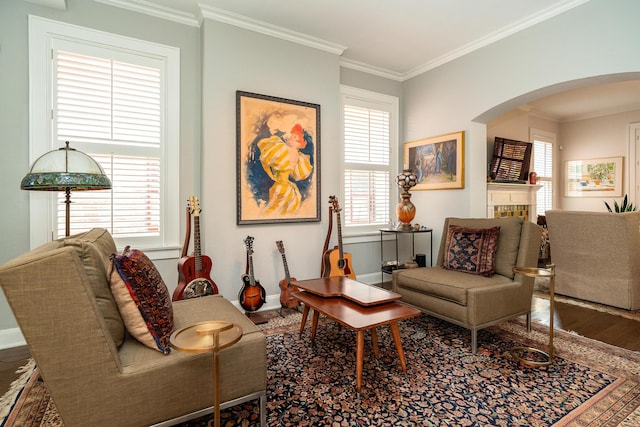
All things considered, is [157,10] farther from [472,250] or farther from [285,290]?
[472,250]

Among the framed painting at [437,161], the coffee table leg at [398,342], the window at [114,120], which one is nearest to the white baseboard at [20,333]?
the window at [114,120]

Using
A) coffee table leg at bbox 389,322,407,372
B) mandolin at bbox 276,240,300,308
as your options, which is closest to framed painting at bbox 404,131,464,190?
mandolin at bbox 276,240,300,308

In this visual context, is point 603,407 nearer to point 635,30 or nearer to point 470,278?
point 470,278

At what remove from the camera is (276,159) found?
3.52m

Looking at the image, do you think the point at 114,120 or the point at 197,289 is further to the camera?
the point at 114,120

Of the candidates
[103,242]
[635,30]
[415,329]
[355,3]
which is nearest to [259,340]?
[103,242]

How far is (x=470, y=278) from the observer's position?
2.73 metres

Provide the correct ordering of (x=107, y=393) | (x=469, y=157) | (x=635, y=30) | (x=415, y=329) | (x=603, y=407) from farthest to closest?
(x=469, y=157)
(x=415, y=329)
(x=635, y=30)
(x=603, y=407)
(x=107, y=393)

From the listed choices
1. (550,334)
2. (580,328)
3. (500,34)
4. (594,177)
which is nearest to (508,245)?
(550,334)

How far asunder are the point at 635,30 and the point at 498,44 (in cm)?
118

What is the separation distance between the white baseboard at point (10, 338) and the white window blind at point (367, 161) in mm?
3403

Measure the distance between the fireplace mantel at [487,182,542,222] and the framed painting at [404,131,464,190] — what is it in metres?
1.19

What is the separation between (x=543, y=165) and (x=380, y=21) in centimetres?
536

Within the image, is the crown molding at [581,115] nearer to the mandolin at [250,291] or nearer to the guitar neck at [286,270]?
the guitar neck at [286,270]
